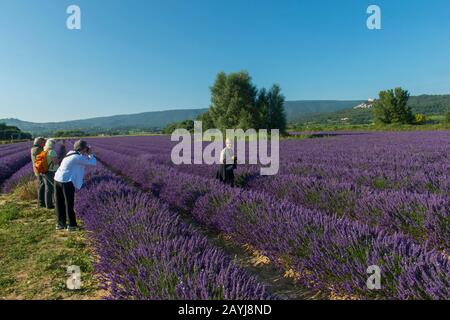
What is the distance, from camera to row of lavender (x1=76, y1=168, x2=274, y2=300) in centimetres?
173

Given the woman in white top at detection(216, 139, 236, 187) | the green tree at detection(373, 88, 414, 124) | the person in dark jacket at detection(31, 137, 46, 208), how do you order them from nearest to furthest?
the person in dark jacket at detection(31, 137, 46, 208), the woman in white top at detection(216, 139, 236, 187), the green tree at detection(373, 88, 414, 124)

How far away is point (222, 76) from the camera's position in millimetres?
37469

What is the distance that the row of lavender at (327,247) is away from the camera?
195cm

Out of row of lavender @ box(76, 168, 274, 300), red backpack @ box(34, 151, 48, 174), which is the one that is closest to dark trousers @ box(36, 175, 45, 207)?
red backpack @ box(34, 151, 48, 174)

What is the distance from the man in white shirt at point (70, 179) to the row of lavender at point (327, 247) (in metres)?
1.90

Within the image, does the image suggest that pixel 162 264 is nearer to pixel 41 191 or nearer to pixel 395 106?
pixel 41 191

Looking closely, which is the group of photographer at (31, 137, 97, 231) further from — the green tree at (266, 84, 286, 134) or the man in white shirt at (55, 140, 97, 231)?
the green tree at (266, 84, 286, 134)

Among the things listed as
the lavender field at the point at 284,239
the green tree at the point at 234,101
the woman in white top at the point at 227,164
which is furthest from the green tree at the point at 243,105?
the lavender field at the point at 284,239

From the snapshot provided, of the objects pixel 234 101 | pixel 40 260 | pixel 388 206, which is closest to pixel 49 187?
pixel 40 260

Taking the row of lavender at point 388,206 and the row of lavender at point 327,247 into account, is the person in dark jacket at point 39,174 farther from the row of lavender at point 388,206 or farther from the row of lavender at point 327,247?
the row of lavender at point 388,206

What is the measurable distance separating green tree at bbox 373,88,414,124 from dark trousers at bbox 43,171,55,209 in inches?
2139

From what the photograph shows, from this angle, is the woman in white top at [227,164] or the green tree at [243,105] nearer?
the woman in white top at [227,164]

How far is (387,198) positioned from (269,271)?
176cm
